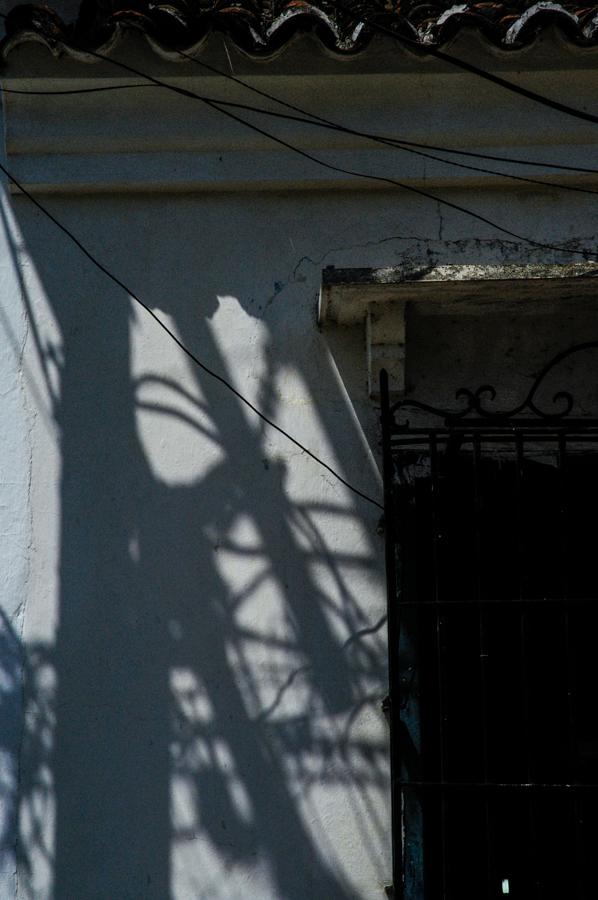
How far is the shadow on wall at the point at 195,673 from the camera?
3.38 metres

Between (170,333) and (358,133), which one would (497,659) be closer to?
(170,333)

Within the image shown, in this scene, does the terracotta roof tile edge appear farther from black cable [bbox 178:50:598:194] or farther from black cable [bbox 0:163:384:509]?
black cable [bbox 0:163:384:509]

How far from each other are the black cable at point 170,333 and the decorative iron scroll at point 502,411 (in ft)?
0.85

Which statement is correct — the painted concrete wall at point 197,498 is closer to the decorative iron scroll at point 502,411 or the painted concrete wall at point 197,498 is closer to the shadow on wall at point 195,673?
the shadow on wall at point 195,673

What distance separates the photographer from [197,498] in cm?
356

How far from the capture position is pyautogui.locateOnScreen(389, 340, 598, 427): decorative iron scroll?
137 inches

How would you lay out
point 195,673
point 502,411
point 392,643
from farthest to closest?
point 502,411
point 195,673
point 392,643

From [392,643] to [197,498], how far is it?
0.75 meters

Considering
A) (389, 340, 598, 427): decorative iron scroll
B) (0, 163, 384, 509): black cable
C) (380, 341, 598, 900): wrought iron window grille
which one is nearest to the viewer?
(380, 341, 598, 900): wrought iron window grille

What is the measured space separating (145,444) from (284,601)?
0.65 m

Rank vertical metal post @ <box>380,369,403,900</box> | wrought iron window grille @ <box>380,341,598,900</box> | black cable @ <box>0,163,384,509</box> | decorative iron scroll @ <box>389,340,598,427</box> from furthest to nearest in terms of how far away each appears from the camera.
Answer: black cable @ <box>0,163,384,509</box>
decorative iron scroll @ <box>389,340,598,427</box>
wrought iron window grille @ <box>380,341,598,900</box>
vertical metal post @ <box>380,369,403,900</box>

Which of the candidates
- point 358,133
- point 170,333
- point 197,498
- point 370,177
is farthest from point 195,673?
point 358,133

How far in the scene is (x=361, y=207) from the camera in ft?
12.2

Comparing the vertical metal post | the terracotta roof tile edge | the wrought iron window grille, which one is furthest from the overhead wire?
the wrought iron window grille
